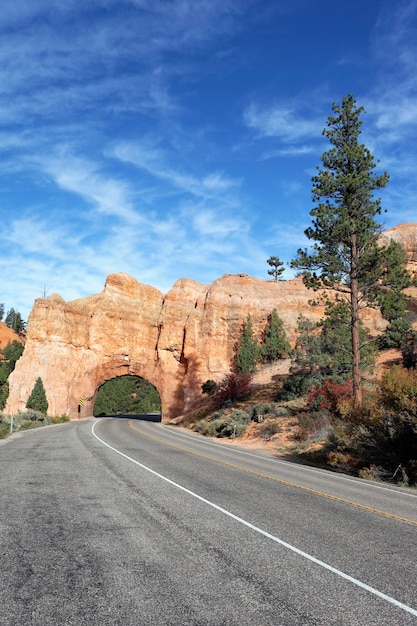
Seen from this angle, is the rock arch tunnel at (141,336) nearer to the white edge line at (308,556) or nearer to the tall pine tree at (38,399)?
the tall pine tree at (38,399)

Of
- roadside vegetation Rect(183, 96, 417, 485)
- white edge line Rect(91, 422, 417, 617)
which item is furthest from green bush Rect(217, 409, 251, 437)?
white edge line Rect(91, 422, 417, 617)

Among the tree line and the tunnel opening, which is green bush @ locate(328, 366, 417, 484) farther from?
the tree line

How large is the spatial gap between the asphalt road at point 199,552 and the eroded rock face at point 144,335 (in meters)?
44.9

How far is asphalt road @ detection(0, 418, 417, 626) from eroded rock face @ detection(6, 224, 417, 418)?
44901 mm

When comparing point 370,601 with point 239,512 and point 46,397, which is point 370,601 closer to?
point 239,512

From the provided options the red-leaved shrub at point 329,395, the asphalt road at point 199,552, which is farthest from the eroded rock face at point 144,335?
the asphalt road at point 199,552

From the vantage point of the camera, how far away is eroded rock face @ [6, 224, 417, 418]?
178 ft

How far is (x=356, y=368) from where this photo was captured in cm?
2095

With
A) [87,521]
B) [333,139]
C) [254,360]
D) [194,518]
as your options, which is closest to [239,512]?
[194,518]

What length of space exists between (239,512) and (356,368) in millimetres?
14505

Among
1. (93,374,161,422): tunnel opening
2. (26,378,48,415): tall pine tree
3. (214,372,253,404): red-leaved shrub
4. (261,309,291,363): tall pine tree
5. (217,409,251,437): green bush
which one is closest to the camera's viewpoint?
(217,409,251,437): green bush

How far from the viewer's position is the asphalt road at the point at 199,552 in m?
4.18

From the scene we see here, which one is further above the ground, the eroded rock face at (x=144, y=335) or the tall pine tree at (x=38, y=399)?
the eroded rock face at (x=144, y=335)

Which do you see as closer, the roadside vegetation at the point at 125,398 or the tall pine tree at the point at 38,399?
the tall pine tree at the point at 38,399
